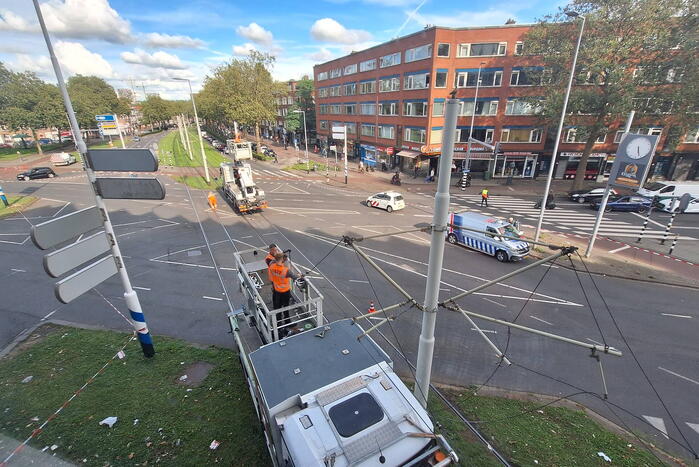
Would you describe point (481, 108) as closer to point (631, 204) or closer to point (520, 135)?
point (520, 135)

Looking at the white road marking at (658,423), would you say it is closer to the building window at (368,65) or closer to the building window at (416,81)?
the building window at (416,81)

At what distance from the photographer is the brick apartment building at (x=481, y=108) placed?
32438mm

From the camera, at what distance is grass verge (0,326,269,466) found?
21.3ft

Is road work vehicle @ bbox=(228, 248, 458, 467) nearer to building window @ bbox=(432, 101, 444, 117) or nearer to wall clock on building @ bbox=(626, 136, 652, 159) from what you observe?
wall clock on building @ bbox=(626, 136, 652, 159)

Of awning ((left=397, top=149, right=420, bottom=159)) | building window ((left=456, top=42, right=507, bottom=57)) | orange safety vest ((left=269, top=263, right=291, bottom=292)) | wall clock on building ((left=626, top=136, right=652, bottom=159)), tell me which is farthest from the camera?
awning ((left=397, top=149, right=420, bottom=159))

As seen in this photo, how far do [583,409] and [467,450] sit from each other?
3886 mm

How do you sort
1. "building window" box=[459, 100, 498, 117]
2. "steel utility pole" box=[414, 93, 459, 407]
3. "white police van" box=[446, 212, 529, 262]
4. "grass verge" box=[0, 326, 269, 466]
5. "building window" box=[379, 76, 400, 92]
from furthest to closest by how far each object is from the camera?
"building window" box=[379, 76, 400, 92] < "building window" box=[459, 100, 498, 117] < "white police van" box=[446, 212, 529, 262] < "grass verge" box=[0, 326, 269, 466] < "steel utility pole" box=[414, 93, 459, 407]

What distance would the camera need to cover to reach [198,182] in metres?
35.0

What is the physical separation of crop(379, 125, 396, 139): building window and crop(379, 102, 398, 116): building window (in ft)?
5.53

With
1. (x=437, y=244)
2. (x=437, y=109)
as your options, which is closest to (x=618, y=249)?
A: (x=437, y=244)

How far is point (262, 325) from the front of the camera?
7391 mm

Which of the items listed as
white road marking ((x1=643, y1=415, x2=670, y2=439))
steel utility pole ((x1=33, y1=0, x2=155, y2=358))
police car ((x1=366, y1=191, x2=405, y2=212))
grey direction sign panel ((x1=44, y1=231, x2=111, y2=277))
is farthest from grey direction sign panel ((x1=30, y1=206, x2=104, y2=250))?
police car ((x1=366, y1=191, x2=405, y2=212))

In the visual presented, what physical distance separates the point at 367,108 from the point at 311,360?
45783 mm

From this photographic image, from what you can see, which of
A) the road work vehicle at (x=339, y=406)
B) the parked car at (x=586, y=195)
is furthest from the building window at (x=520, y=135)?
the road work vehicle at (x=339, y=406)
